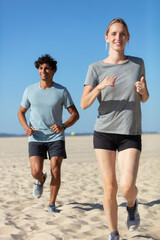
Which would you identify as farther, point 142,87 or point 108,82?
point 142,87

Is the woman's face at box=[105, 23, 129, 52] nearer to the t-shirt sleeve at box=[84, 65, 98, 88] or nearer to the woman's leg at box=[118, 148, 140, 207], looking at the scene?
the t-shirt sleeve at box=[84, 65, 98, 88]

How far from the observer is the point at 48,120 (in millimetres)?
4883

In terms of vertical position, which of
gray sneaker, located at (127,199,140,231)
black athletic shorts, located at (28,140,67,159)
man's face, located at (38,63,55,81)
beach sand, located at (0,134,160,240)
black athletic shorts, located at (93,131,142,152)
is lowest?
beach sand, located at (0,134,160,240)

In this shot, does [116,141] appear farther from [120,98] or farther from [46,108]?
[46,108]

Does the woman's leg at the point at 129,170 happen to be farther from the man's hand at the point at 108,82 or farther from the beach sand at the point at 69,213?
the beach sand at the point at 69,213

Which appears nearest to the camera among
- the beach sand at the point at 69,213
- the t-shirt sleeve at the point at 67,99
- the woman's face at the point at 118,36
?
the woman's face at the point at 118,36

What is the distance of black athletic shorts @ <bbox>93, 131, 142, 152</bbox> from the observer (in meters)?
3.23

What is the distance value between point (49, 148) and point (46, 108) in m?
0.62

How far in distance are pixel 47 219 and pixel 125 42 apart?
261 cm

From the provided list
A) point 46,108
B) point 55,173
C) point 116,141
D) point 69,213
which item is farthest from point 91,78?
point 69,213

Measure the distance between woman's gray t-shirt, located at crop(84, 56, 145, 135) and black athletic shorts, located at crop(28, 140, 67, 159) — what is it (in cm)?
168

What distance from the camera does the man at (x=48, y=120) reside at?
4.88 m

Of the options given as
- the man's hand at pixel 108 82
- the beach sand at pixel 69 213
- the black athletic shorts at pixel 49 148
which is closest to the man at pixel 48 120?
the black athletic shorts at pixel 49 148

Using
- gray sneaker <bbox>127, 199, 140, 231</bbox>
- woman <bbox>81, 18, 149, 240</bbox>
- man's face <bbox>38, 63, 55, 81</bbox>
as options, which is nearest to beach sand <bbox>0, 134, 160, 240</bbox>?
gray sneaker <bbox>127, 199, 140, 231</bbox>
